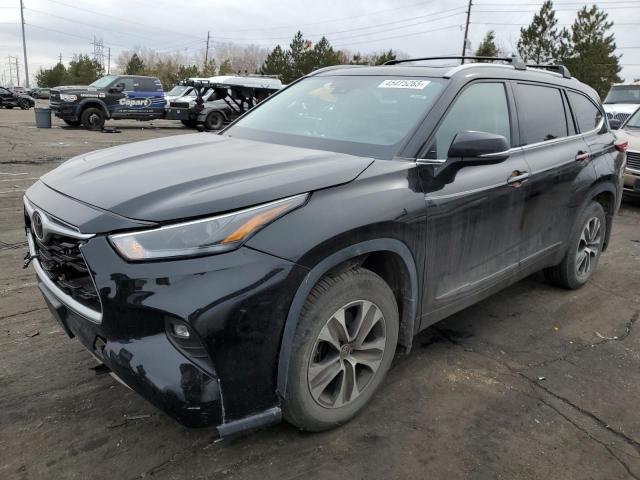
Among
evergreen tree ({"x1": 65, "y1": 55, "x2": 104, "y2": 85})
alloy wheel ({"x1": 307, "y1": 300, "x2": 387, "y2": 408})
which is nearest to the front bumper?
alloy wheel ({"x1": 307, "y1": 300, "x2": 387, "y2": 408})

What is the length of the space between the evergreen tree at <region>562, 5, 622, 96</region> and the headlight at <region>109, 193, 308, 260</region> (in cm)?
4567

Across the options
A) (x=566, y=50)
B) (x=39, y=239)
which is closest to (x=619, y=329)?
(x=39, y=239)

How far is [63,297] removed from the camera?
2365 mm

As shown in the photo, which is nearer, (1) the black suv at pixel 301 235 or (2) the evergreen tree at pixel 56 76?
(1) the black suv at pixel 301 235

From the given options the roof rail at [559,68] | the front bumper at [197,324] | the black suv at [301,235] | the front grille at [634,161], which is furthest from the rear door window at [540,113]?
the front grille at [634,161]

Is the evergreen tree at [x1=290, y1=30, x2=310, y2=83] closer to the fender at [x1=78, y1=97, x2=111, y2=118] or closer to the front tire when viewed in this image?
the fender at [x1=78, y1=97, x2=111, y2=118]

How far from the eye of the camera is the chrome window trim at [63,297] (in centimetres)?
218

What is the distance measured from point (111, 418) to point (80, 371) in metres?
0.55

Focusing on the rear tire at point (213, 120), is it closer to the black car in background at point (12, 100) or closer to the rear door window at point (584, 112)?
the rear door window at point (584, 112)

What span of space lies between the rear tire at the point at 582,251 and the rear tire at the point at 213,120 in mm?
18758

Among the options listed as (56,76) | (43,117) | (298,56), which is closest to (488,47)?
(298,56)

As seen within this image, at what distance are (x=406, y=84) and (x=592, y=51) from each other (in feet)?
149

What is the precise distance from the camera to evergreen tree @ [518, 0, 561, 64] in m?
42.1

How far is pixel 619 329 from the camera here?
4008mm
